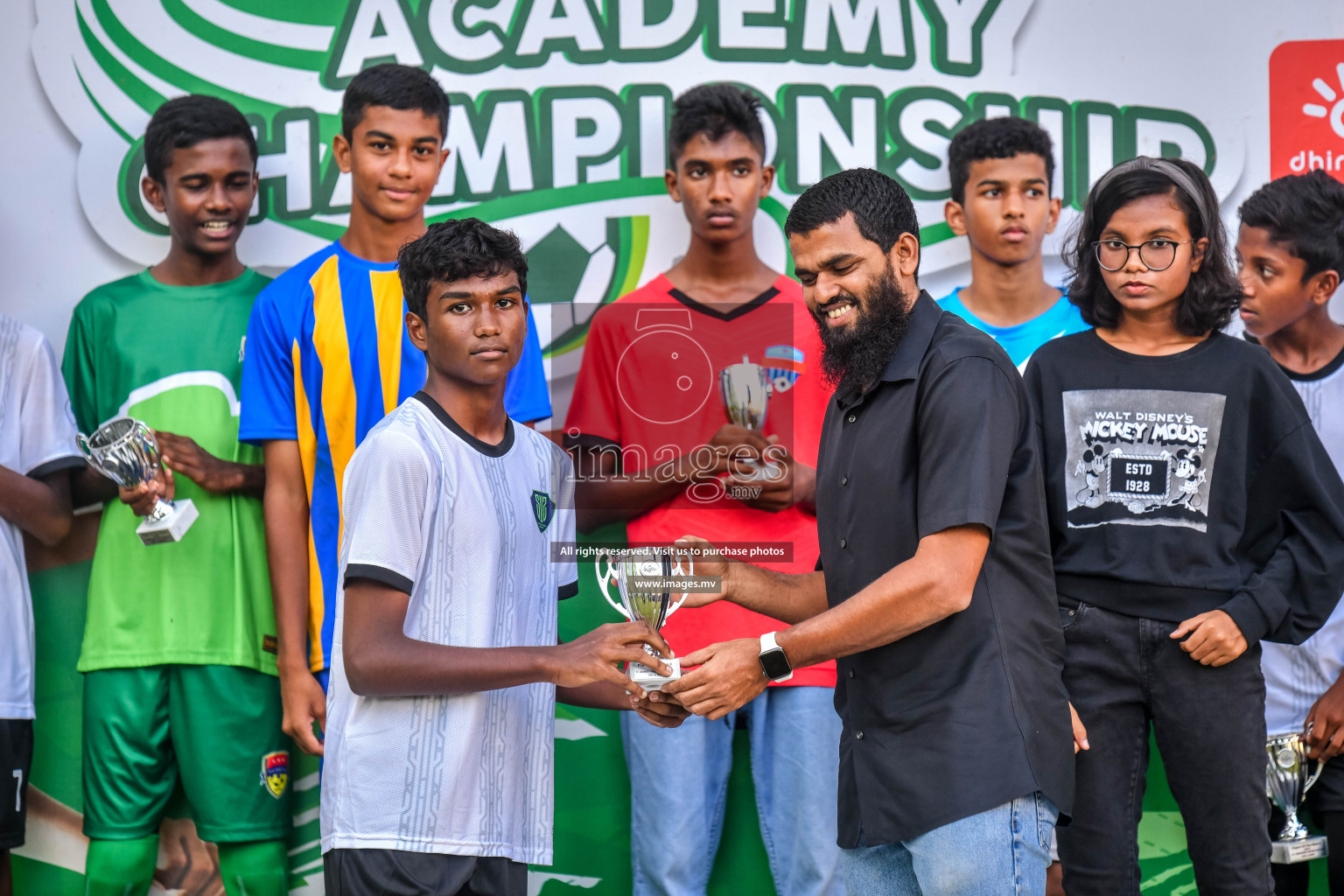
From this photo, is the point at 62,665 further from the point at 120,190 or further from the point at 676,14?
the point at 676,14

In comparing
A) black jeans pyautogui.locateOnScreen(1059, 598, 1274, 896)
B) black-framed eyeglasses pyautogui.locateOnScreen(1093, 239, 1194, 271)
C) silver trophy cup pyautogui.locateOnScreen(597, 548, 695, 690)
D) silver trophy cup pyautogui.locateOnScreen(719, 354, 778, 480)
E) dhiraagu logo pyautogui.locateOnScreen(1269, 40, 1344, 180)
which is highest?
dhiraagu logo pyautogui.locateOnScreen(1269, 40, 1344, 180)

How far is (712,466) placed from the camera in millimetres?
3879

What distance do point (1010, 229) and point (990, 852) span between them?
258 centimetres

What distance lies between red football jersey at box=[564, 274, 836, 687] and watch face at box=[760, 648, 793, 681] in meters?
1.16

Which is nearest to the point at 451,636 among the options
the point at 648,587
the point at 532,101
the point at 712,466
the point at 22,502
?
the point at 648,587

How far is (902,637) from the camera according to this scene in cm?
268

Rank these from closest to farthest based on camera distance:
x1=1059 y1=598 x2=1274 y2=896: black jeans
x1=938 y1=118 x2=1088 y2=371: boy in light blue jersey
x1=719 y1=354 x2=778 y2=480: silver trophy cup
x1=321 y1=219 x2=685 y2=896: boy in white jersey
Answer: x1=321 y1=219 x2=685 y2=896: boy in white jersey
x1=1059 y1=598 x2=1274 y2=896: black jeans
x1=719 y1=354 x2=778 y2=480: silver trophy cup
x1=938 y1=118 x2=1088 y2=371: boy in light blue jersey

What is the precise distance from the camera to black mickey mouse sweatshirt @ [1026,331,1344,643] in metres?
3.42

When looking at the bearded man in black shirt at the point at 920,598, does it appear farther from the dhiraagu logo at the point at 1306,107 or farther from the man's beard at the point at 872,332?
the dhiraagu logo at the point at 1306,107

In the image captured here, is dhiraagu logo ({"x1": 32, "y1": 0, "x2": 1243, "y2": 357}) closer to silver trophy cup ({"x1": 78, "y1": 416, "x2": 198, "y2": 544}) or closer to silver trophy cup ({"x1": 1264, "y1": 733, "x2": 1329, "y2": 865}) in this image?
silver trophy cup ({"x1": 78, "y1": 416, "x2": 198, "y2": 544})

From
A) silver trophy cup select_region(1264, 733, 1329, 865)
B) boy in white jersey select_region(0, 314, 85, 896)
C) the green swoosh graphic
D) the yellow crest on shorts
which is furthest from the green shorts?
silver trophy cup select_region(1264, 733, 1329, 865)

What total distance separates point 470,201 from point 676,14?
1.06 metres

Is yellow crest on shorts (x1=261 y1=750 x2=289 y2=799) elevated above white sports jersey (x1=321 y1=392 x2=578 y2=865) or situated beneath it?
situated beneath

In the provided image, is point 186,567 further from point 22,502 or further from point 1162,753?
point 1162,753
